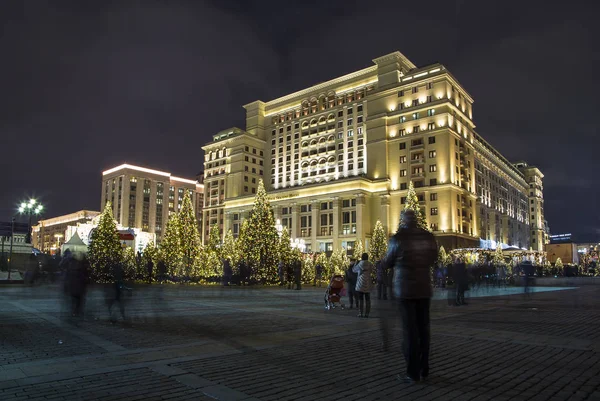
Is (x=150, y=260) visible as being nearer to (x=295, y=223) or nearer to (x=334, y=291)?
(x=334, y=291)

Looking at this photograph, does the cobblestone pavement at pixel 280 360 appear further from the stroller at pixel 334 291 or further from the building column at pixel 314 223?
the building column at pixel 314 223

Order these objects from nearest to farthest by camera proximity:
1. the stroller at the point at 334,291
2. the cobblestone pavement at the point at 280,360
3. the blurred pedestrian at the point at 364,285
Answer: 1. the cobblestone pavement at the point at 280,360
2. the blurred pedestrian at the point at 364,285
3. the stroller at the point at 334,291

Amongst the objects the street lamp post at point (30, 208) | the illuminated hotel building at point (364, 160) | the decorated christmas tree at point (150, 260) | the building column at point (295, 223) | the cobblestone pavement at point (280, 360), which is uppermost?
the illuminated hotel building at point (364, 160)

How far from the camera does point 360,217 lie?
253 ft

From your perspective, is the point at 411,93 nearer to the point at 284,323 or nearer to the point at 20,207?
the point at 20,207

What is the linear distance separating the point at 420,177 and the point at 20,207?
58.6 meters

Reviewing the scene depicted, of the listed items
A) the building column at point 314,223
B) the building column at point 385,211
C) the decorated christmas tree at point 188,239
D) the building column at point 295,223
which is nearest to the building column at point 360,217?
the building column at point 385,211

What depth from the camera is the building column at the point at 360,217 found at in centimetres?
7669

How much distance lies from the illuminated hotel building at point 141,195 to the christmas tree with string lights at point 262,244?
4001 inches

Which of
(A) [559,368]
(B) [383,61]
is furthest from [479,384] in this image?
(B) [383,61]

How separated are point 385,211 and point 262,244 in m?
45.0

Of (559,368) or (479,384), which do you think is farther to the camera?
(559,368)

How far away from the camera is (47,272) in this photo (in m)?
36.0

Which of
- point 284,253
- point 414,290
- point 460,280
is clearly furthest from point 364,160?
point 414,290
